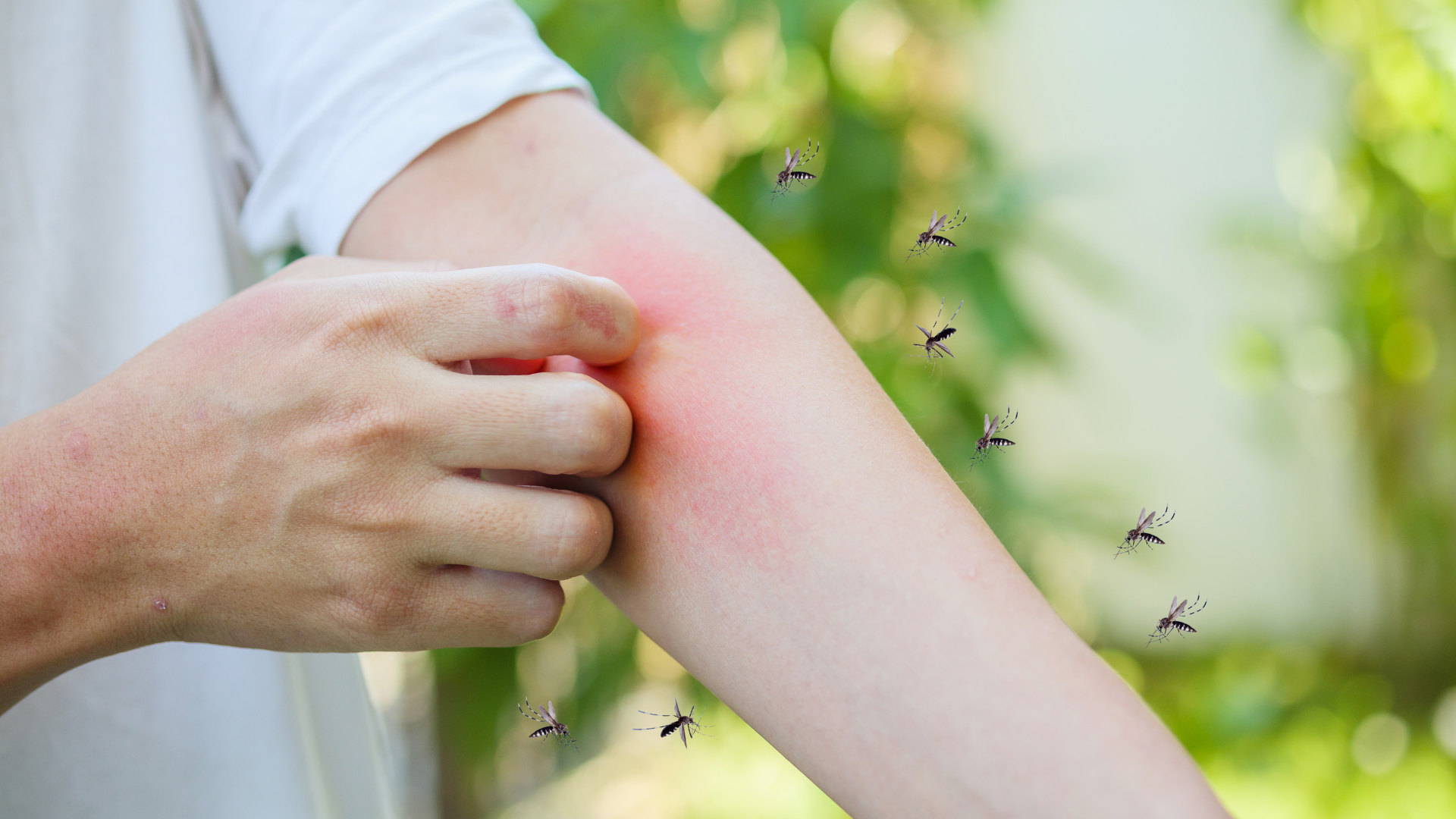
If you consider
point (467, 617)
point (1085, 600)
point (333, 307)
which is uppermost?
point (1085, 600)

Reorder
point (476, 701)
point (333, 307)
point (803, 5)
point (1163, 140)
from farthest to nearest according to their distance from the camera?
point (1163, 140) < point (476, 701) < point (803, 5) < point (333, 307)

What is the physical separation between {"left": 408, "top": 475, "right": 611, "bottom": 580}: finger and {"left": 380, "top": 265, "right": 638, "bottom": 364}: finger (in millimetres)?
78

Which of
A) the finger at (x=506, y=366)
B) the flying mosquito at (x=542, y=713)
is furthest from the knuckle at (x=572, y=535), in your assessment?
the flying mosquito at (x=542, y=713)

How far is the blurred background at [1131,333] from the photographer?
125 cm

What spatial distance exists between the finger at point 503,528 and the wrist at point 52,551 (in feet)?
0.62

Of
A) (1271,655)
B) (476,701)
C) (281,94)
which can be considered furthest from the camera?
(1271,655)

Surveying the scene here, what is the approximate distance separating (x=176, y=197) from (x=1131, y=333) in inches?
88.3

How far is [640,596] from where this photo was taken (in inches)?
22.2

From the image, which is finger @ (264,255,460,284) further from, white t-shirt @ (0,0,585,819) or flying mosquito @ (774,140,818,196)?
flying mosquito @ (774,140,818,196)

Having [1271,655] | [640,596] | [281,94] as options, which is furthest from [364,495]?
[1271,655]

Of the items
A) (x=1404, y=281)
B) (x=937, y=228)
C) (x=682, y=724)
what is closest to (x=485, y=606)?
(x=682, y=724)

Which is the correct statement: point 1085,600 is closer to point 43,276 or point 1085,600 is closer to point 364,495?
point 364,495

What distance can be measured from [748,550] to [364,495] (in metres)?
0.22

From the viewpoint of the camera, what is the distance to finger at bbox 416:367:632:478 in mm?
484
